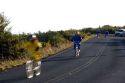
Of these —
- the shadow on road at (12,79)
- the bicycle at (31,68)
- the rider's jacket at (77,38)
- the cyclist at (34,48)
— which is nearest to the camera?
the shadow on road at (12,79)

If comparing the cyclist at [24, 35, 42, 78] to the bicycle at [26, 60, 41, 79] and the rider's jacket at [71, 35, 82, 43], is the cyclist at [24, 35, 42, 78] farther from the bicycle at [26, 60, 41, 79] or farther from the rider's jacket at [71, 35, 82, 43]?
the rider's jacket at [71, 35, 82, 43]

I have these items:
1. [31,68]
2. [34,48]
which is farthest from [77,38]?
[31,68]

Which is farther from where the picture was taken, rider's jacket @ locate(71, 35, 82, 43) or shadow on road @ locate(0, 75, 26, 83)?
rider's jacket @ locate(71, 35, 82, 43)

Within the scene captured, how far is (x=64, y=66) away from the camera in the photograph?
25.8m

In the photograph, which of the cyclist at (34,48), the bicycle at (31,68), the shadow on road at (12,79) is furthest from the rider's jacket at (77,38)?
the shadow on road at (12,79)

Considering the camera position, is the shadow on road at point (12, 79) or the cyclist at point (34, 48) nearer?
the shadow on road at point (12, 79)

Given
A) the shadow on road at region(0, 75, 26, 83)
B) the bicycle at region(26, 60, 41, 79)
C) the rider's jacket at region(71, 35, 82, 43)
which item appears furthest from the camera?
the rider's jacket at region(71, 35, 82, 43)

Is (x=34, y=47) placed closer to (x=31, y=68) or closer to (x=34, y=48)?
(x=34, y=48)

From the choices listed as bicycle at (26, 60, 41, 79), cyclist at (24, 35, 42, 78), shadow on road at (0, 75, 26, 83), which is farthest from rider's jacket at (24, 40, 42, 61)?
shadow on road at (0, 75, 26, 83)

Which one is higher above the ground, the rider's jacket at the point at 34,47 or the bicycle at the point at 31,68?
the rider's jacket at the point at 34,47

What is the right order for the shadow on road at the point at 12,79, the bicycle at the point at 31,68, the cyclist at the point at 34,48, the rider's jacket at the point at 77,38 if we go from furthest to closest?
1. the rider's jacket at the point at 77,38
2. the cyclist at the point at 34,48
3. the bicycle at the point at 31,68
4. the shadow on road at the point at 12,79

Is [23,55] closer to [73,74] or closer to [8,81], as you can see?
[73,74]

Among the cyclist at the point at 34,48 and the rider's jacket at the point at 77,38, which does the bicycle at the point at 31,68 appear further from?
the rider's jacket at the point at 77,38

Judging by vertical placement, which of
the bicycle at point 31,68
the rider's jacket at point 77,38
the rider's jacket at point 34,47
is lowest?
the bicycle at point 31,68
